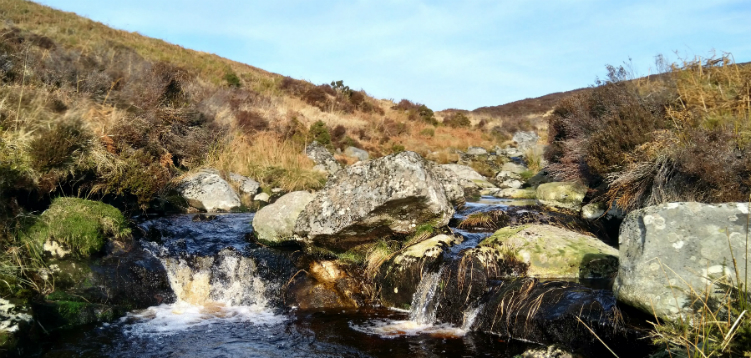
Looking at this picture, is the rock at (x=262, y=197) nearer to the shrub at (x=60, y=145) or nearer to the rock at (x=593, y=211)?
the shrub at (x=60, y=145)

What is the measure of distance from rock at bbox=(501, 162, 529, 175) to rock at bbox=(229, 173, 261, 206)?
11735 millimetres

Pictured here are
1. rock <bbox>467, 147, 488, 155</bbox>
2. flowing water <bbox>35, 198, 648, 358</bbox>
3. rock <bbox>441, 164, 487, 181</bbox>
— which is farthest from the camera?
rock <bbox>467, 147, 488, 155</bbox>

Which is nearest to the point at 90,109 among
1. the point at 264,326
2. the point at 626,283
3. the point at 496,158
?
the point at 264,326

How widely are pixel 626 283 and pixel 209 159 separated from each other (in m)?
11.4

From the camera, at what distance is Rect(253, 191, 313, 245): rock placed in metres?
7.79

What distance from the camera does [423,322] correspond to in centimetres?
573

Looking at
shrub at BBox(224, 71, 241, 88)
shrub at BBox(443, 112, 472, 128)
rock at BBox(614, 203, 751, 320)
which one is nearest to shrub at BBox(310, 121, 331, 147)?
shrub at BBox(224, 71, 241, 88)

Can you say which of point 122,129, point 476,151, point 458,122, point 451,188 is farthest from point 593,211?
point 458,122

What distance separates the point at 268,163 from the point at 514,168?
11.9 meters

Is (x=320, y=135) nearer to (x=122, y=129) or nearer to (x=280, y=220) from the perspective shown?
(x=122, y=129)

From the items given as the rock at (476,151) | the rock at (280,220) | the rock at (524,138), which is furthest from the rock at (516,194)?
the rock at (524,138)

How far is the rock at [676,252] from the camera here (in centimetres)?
380

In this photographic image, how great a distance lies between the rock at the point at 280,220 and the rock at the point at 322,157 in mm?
6910

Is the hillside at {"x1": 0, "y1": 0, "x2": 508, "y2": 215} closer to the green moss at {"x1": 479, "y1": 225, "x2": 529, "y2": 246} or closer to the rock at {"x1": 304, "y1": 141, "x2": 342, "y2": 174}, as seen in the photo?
the rock at {"x1": 304, "y1": 141, "x2": 342, "y2": 174}
